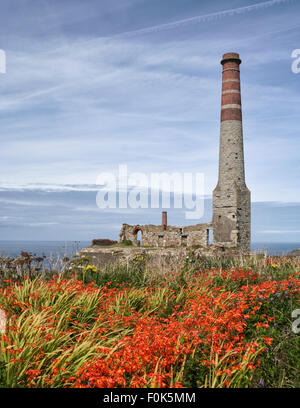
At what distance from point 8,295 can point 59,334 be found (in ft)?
7.03

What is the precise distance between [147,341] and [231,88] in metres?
24.5

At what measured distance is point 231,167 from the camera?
87.8ft

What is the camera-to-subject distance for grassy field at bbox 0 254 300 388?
15.0ft

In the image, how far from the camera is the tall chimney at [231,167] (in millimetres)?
26547

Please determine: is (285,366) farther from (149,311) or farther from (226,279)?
(226,279)

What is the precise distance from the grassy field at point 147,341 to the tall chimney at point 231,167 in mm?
19182

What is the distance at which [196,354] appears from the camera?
17.1 ft

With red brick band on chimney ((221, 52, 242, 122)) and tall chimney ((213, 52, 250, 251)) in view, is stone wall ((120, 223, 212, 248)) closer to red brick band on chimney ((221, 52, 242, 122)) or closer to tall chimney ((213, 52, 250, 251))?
tall chimney ((213, 52, 250, 251))

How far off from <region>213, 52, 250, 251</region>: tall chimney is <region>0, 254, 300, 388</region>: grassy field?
1918cm

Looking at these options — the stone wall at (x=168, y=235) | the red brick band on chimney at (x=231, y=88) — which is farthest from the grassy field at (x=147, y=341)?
the red brick band on chimney at (x=231, y=88)

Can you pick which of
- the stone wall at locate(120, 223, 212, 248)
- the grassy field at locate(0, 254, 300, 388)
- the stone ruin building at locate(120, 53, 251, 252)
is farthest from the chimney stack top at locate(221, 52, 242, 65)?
the grassy field at locate(0, 254, 300, 388)
